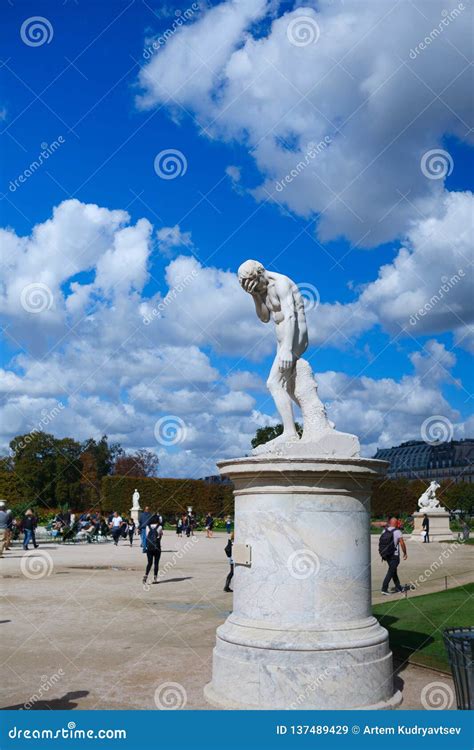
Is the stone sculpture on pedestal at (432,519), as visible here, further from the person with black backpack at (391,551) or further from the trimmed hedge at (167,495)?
the person with black backpack at (391,551)

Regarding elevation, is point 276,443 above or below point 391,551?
above

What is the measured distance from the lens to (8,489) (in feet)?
154

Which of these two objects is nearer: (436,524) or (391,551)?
(391,551)

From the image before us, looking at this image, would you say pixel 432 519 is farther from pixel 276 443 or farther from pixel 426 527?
pixel 276 443

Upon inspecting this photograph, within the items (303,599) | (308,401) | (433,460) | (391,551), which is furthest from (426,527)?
(433,460)

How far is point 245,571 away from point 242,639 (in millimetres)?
591

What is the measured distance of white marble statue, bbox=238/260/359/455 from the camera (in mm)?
7176

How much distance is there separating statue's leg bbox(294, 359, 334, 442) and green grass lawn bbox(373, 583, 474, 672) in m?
2.28

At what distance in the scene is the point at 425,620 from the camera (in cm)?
948

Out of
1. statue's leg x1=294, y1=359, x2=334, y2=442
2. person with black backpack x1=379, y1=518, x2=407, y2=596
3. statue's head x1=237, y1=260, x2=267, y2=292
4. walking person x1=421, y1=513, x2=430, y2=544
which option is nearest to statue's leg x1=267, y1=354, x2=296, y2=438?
statue's leg x1=294, y1=359, x2=334, y2=442

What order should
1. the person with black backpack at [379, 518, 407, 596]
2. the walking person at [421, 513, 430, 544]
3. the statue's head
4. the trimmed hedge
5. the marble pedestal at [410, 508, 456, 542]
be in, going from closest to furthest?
the statue's head < the person with black backpack at [379, 518, 407, 596] < the walking person at [421, 513, 430, 544] < the marble pedestal at [410, 508, 456, 542] < the trimmed hedge

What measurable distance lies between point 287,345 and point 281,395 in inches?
20.2

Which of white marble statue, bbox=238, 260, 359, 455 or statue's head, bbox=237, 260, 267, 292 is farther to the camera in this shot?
statue's head, bbox=237, 260, 267, 292

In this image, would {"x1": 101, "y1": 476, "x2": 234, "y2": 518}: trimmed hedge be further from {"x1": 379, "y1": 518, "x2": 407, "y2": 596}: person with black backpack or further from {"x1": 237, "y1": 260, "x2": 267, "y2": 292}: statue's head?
{"x1": 237, "y1": 260, "x2": 267, "y2": 292}: statue's head
